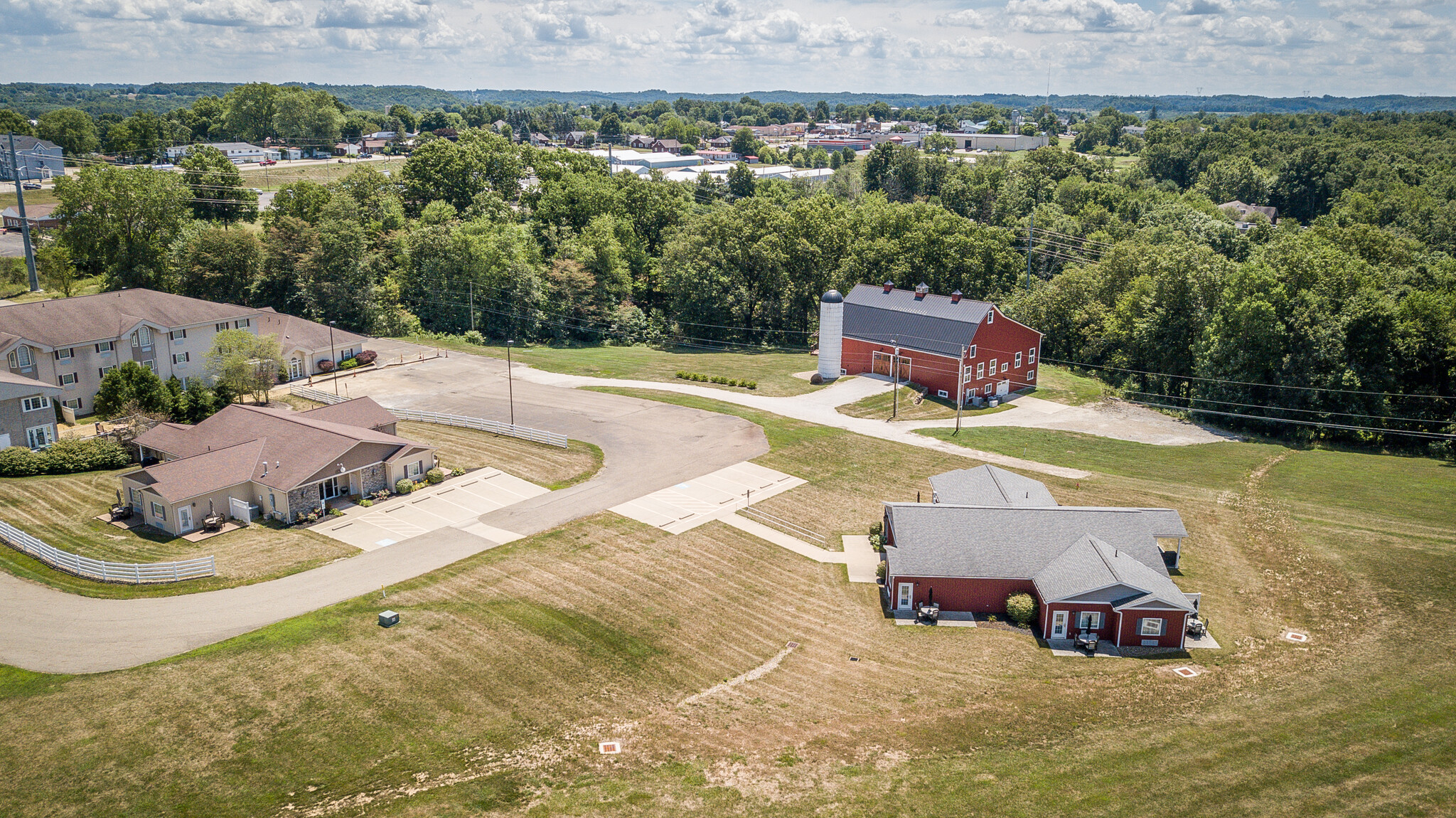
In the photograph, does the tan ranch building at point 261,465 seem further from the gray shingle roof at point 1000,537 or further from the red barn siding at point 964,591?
the red barn siding at point 964,591

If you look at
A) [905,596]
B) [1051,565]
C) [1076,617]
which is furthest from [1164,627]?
[905,596]

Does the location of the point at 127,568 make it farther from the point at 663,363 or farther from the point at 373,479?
the point at 663,363

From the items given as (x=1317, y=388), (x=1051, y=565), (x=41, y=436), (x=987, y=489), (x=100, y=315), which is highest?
(x=100, y=315)

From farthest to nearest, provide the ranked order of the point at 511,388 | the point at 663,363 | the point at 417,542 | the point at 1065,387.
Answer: the point at 663,363 → the point at 1065,387 → the point at 511,388 → the point at 417,542

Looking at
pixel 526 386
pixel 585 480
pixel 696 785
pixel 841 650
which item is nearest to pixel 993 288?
pixel 526 386

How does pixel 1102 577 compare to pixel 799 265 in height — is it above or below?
below

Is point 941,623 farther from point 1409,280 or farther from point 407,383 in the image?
point 1409,280

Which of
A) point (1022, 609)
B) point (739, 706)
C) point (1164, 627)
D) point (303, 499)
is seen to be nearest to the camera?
point (739, 706)

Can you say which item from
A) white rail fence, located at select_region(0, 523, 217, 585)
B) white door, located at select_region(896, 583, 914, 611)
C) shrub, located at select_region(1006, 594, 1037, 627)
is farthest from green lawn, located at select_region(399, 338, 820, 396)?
white rail fence, located at select_region(0, 523, 217, 585)
